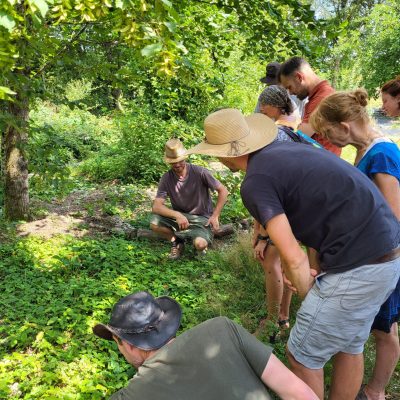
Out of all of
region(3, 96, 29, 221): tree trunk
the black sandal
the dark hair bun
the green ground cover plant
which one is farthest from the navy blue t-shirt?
region(3, 96, 29, 221): tree trunk

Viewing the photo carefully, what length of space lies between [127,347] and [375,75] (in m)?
15.9

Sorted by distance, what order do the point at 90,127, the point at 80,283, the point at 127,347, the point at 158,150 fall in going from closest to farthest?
the point at 127,347, the point at 80,283, the point at 158,150, the point at 90,127

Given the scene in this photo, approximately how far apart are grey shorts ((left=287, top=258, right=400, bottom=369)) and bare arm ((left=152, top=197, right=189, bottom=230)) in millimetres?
2988

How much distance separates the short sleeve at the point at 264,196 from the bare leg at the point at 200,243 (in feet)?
10.3

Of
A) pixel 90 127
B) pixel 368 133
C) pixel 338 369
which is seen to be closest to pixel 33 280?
pixel 338 369

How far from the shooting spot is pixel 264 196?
1764 mm

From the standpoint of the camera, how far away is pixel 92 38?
5.09 meters

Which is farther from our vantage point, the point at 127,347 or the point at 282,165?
the point at 282,165

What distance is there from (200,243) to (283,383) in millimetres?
3317

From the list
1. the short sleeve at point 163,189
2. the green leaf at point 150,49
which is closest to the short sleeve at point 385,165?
the green leaf at point 150,49

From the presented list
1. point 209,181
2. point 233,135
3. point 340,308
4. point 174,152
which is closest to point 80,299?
point 174,152

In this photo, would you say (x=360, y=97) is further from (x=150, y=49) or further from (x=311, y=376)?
(x=311, y=376)

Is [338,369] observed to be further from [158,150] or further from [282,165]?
[158,150]

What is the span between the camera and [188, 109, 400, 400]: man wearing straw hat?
5.83 ft
